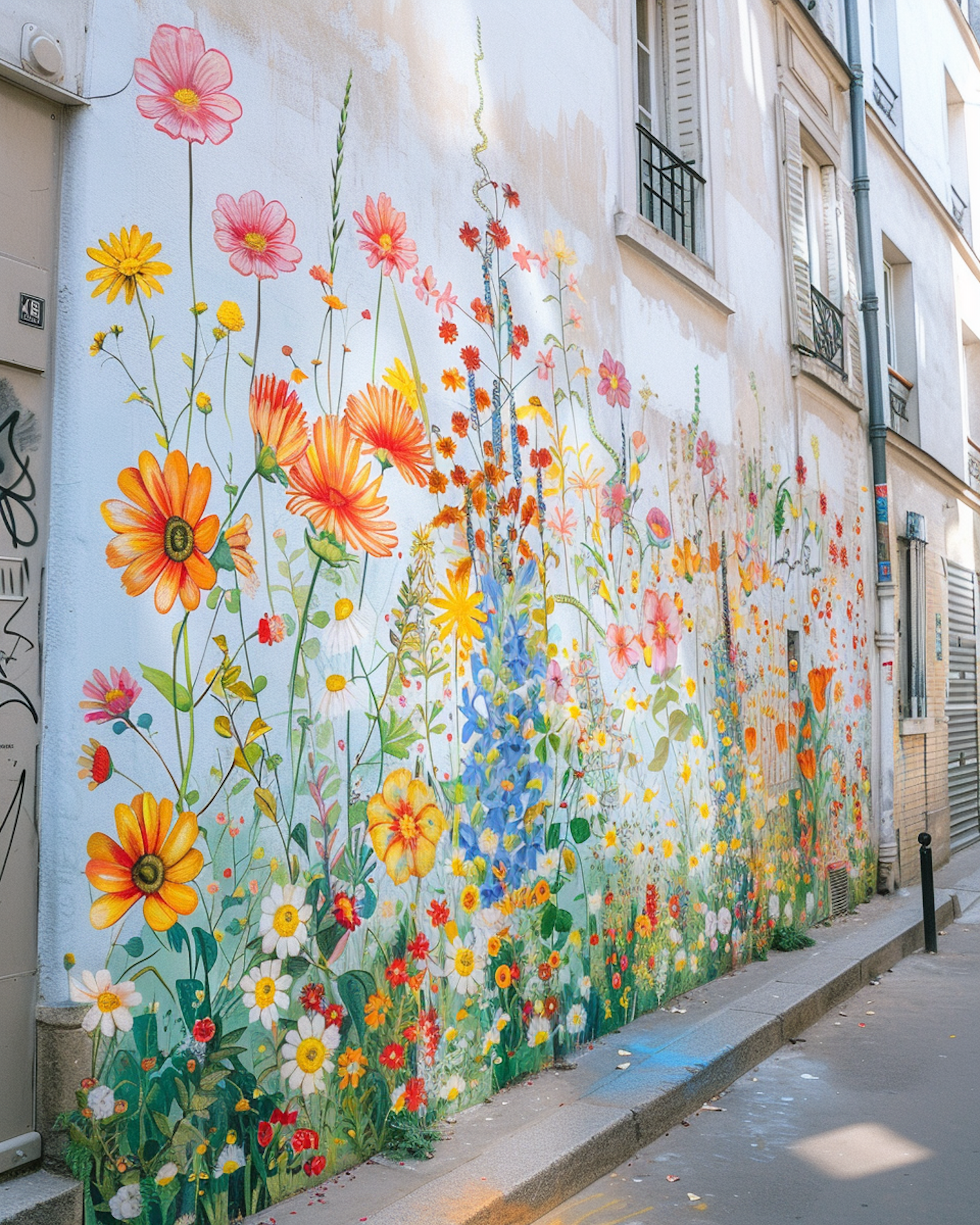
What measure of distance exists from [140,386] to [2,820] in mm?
1149

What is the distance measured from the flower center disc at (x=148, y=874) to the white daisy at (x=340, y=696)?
0.76m

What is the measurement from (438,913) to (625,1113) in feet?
3.17

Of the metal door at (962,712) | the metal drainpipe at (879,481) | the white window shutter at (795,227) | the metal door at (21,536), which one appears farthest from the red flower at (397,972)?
the metal door at (962,712)

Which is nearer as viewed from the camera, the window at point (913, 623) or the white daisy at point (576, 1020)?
the white daisy at point (576, 1020)

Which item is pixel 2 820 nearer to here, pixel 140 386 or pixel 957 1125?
pixel 140 386

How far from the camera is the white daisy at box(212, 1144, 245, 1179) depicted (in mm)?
3119

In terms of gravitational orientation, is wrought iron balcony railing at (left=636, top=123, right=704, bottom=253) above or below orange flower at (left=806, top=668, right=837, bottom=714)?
above

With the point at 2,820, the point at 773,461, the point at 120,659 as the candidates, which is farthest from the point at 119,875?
the point at 773,461

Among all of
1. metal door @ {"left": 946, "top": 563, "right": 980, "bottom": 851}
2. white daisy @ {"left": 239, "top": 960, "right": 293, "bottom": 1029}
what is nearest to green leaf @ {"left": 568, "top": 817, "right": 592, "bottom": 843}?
white daisy @ {"left": 239, "top": 960, "right": 293, "bottom": 1029}

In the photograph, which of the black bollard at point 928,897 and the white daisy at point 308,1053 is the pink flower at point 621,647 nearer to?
the white daisy at point 308,1053

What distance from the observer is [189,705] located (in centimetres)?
316

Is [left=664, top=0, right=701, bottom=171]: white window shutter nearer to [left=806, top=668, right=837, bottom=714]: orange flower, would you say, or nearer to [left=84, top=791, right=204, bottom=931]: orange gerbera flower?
[left=806, top=668, right=837, bottom=714]: orange flower

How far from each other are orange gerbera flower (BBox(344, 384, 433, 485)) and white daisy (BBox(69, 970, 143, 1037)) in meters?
1.83

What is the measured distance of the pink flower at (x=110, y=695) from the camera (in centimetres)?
287
